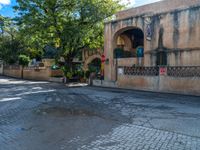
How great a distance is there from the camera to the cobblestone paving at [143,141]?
4.67 m

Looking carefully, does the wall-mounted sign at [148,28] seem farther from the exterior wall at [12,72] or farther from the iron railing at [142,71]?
the exterior wall at [12,72]

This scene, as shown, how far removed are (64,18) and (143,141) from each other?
19894 mm

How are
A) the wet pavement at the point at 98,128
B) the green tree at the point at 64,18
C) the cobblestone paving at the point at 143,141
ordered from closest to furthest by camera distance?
the cobblestone paving at the point at 143,141, the wet pavement at the point at 98,128, the green tree at the point at 64,18

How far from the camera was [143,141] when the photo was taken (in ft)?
16.6

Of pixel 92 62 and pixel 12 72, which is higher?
pixel 92 62

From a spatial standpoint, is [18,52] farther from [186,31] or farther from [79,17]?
[186,31]

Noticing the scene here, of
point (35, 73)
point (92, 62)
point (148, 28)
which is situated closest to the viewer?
point (148, 28)

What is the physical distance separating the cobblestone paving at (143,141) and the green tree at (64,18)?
52.3ft

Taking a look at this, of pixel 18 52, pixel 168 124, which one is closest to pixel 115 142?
pixel 168 124

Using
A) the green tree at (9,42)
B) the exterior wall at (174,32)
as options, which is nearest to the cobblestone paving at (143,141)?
the exterior wall at (174,32)

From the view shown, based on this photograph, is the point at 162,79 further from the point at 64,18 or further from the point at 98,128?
the point at 64,18

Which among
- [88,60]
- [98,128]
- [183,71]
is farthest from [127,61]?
[98,128]

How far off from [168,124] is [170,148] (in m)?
2.11

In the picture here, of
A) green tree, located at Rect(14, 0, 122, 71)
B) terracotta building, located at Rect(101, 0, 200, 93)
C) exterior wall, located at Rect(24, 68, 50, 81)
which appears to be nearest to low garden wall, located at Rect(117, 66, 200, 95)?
terracotta building, located at Rect(101, 0, 200, 93)
